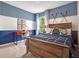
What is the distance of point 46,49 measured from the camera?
2451 mm

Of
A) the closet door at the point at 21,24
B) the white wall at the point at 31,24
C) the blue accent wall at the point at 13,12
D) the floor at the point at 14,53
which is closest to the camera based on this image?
the floor at the point at 14,53

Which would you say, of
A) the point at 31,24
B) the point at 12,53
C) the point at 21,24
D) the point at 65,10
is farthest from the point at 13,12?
the point at 65,10

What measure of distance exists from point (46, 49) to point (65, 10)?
325cm

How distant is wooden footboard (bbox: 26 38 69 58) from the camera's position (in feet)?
6.61

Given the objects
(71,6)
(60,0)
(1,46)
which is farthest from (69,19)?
(1,46)

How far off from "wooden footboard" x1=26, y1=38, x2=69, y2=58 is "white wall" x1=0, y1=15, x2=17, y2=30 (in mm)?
2118

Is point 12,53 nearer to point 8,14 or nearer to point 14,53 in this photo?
point 14,53

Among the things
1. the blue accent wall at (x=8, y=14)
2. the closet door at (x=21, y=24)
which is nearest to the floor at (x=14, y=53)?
the blue accent wall at (x=8, y=14)

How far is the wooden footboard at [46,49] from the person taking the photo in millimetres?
2014

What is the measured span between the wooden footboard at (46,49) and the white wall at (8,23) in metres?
2.12

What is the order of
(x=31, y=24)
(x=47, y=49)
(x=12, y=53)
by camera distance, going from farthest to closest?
1. (x=31, y=24)
2. (x=12, y=53)
3. (x=47, y=49)

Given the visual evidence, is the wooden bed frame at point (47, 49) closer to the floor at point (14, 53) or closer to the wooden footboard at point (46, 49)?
the wooden footboard at point (46, 49)

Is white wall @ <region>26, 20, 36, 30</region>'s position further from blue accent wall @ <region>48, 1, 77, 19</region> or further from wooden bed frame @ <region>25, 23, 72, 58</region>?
wooden bed frame @ <region>25, 23, 72, 58</region>

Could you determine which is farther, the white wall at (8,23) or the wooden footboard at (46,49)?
the white wall at (8,23)
